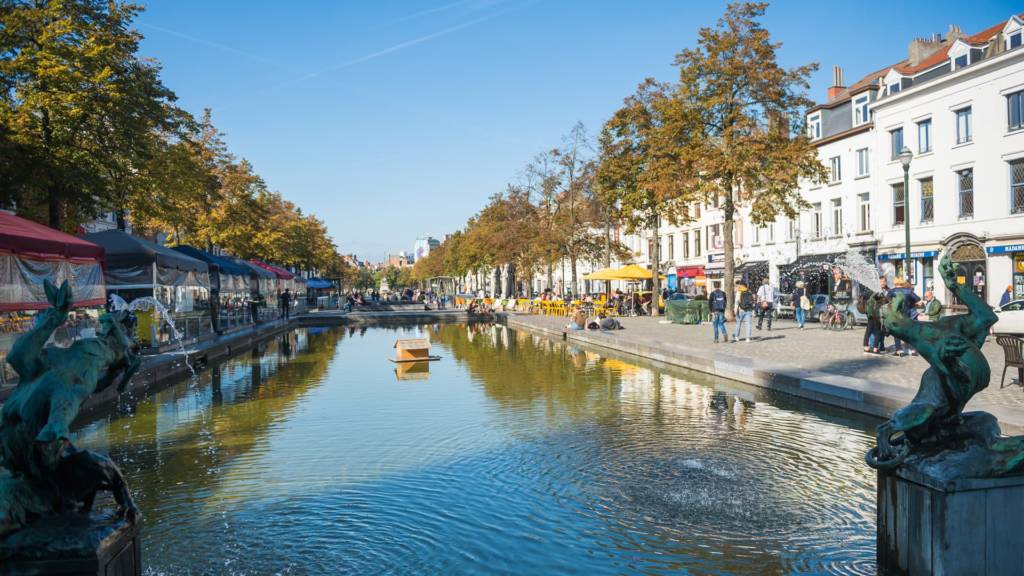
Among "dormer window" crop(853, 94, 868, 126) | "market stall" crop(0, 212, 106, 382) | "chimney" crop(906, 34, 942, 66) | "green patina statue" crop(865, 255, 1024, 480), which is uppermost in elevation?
"chimney" crop(906, 34, 942, 66)

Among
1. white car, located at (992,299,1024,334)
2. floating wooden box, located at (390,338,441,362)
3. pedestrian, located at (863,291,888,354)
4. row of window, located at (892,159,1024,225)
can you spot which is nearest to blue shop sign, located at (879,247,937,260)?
row of window, located at (892,159,1024,225)

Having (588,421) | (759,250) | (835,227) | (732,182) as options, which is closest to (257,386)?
(588,421)

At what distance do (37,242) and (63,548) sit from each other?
1201 cm

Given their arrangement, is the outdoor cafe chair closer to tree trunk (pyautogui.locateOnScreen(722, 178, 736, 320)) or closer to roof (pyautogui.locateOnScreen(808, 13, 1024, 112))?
tree trunk (pyautogui.locateOnScreen(722, 178, 736, 320))

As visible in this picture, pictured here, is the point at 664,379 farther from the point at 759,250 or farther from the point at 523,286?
the point at 523,286

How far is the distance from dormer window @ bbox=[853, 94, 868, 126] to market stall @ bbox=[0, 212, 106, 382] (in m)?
35.8

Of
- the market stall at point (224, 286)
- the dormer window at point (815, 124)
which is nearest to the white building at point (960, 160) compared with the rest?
the dormer window at point (815, 124)

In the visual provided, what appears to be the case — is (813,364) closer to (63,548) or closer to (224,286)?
(63,548)

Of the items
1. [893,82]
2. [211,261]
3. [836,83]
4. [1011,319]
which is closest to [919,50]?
[893,82]

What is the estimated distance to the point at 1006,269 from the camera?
92.9 feet

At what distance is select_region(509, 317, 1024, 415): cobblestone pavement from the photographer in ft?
36.0

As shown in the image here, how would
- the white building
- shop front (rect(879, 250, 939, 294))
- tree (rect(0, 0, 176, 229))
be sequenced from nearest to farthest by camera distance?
tree (rect(0, 0, 176, 229)) < the white building < shop front (rect(879, 250, 939, 294))

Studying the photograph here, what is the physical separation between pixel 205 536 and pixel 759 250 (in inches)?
1774

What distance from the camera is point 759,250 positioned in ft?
154
